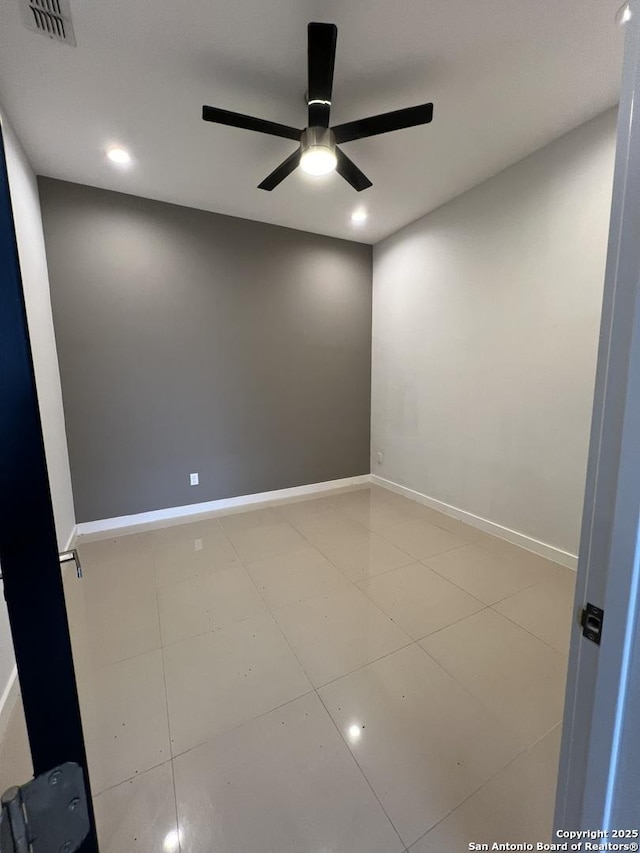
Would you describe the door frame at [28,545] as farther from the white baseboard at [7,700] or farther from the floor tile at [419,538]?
the floor tile at [419,538]

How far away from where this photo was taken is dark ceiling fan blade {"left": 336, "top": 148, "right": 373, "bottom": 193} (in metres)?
2.01

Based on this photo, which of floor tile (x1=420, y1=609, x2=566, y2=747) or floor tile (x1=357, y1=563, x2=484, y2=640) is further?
floor tile (x1=357, y1=563, x2=484, y2=640)

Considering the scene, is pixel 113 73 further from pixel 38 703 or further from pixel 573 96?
pixel 38 703

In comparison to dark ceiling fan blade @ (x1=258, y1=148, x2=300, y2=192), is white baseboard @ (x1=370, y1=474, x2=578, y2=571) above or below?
below

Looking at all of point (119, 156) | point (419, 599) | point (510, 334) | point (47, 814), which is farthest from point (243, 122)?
point (419, 599)

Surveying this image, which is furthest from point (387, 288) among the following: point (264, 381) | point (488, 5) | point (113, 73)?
point (113, 73)

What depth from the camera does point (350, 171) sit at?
2.12 m

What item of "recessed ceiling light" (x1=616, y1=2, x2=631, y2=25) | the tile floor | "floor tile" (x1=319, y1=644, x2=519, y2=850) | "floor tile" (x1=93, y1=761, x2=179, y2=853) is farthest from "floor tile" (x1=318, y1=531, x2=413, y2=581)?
"recessed ceiling light" (x1=616, y1=2, x2=631, y2=25)

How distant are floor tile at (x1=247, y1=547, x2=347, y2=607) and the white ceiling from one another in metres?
2.91

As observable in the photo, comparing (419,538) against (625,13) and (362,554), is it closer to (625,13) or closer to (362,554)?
(362,554)

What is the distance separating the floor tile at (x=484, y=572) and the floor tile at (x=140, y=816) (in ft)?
5.79

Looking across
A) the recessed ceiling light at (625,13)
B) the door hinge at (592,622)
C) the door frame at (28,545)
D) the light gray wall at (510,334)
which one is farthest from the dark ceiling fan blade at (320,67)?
the door hinge at (592,622)

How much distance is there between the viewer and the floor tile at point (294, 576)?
6.91 ft

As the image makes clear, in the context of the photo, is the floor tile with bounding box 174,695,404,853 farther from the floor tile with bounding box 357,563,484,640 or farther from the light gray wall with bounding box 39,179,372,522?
the light gray wall with bounding box 39,179,372,522
